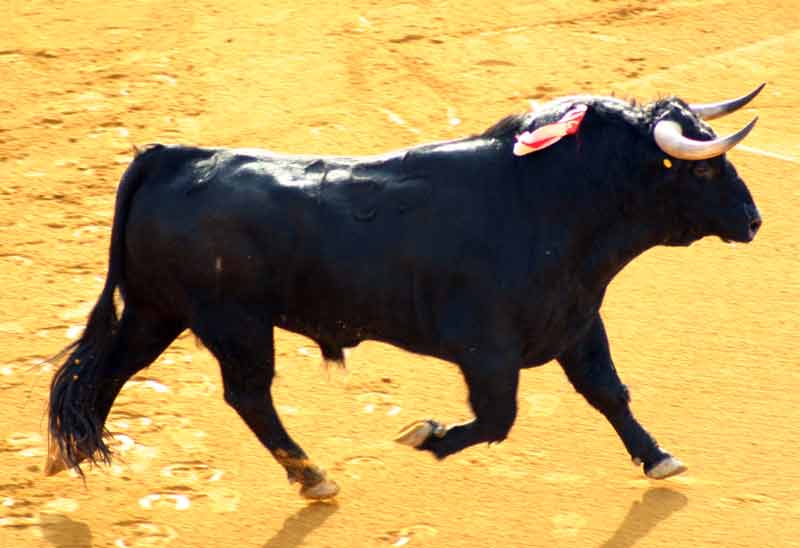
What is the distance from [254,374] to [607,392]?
146 cm

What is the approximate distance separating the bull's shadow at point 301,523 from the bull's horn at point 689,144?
77.2 inches

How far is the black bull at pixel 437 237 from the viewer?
5.83 meters

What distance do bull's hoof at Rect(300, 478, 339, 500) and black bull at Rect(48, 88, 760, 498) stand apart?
38cm

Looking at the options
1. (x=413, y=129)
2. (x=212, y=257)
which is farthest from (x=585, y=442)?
(x=413, y=129)

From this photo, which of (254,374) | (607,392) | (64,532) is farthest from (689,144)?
(64,532)

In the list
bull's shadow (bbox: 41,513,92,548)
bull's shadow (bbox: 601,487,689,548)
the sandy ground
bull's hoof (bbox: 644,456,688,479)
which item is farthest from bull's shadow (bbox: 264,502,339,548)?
bull's hoof (bbox: 644,456,688,479)

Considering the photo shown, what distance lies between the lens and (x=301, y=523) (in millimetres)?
6148

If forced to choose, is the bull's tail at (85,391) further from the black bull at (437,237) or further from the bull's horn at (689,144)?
the bull's horn at (689,144)

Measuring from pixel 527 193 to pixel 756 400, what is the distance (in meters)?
1.87

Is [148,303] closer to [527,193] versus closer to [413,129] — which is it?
[527,193]

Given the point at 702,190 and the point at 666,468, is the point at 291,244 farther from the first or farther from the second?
the point at 666,468

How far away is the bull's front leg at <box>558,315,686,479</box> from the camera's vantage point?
633 centimetres

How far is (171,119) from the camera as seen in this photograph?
10.3 metres

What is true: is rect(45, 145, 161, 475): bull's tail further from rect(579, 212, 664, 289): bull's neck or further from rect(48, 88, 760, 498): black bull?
rect(579, 212, 664, 289): bull's neck
